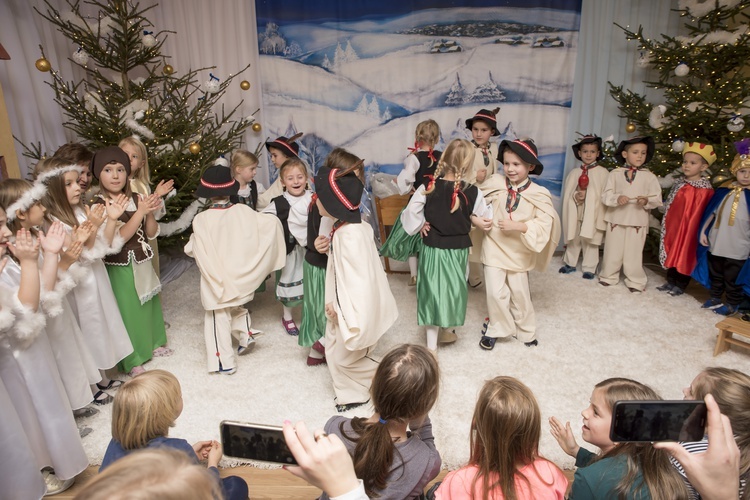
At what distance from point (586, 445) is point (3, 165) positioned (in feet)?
13.9

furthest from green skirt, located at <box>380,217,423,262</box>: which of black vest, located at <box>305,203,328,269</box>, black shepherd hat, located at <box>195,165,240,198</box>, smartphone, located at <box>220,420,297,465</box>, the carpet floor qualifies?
smartphone, located at <box>220,420,297,465</box>

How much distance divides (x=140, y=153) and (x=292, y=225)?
1.32 meters

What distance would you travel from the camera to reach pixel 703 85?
523 centimetres

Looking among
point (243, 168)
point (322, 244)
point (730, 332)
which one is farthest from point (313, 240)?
point (730, 332)

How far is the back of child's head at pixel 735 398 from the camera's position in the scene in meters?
1.63

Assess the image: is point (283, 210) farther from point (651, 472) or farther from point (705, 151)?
point (705, 151)

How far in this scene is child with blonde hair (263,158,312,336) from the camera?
372cm

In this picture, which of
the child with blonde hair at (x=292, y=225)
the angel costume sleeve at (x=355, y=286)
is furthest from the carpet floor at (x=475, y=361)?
the angel costume sleeve at (x=355, y=286)

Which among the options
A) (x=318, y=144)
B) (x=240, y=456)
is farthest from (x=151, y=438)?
(x=318, y=144)

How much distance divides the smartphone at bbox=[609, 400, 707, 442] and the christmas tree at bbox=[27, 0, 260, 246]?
426cm

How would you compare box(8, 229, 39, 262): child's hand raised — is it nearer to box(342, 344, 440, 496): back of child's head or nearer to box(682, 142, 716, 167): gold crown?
box(342, 344, 440, 496): back of child's head

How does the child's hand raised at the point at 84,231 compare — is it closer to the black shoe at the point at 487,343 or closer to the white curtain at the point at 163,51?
the white curtain at the point at 163,51

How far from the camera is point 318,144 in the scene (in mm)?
6258

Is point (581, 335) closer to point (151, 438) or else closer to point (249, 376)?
point (249, 376)
